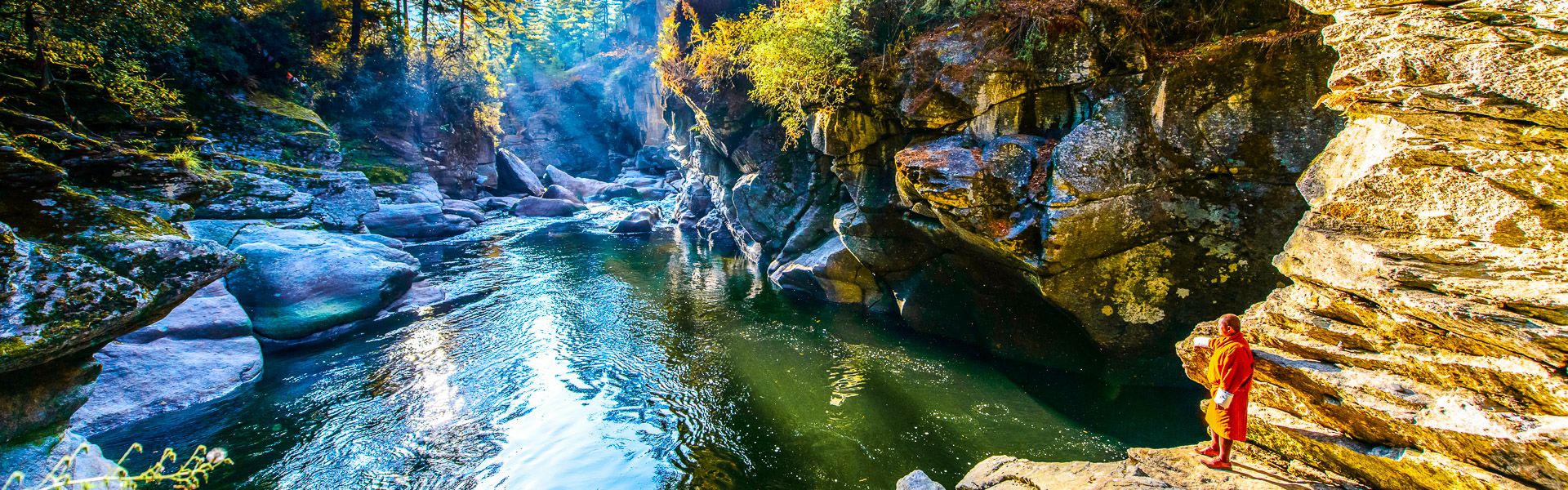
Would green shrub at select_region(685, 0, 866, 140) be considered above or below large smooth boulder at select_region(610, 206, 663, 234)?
above

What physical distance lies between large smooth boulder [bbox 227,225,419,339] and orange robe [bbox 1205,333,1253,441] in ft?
47.9

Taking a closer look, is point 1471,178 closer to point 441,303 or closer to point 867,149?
point 867,149

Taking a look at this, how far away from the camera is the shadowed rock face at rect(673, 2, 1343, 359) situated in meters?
7.10

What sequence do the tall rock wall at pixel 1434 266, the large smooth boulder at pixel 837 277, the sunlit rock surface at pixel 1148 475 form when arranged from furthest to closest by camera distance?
the large smooth boulder at pixel 837 277 < the sunlit rock surface at pixel 1148 475 < the tall rock wall at pixel 1434 266

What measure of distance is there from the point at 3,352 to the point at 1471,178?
1197 centimetres

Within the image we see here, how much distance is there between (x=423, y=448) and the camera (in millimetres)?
7332

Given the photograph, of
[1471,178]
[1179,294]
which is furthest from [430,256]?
[1471,178]

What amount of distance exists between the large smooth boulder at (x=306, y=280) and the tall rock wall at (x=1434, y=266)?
15.0 metres

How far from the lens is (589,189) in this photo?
37.7m

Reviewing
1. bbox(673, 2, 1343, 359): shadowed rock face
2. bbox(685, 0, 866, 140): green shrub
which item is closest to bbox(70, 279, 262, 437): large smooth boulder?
bbox(685, 0, 866, 140): green shrub

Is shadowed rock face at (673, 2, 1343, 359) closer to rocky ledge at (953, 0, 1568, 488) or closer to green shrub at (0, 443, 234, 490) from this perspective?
rocky ledge at (953, 0, 1568, 488)

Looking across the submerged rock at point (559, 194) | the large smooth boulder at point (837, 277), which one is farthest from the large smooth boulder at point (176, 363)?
the submerged rock at point (559, 194)

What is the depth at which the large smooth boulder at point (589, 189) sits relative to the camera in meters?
36.7

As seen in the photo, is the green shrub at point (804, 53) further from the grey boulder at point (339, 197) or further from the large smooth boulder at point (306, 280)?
the grey boulder at point (339, 197)
